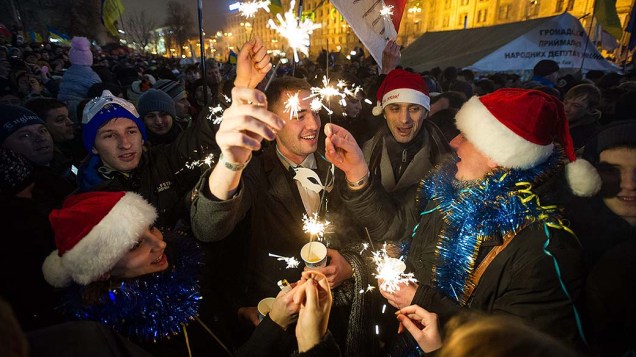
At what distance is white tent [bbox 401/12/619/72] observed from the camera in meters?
12.0

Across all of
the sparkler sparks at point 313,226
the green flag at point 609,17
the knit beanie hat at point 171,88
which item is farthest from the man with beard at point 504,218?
the green flag at point 609,17

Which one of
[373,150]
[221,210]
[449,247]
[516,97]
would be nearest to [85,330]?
[221,210]

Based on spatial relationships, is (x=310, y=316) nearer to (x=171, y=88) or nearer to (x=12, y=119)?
(x=12, y=119)

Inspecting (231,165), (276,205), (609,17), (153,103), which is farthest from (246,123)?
(609,17)

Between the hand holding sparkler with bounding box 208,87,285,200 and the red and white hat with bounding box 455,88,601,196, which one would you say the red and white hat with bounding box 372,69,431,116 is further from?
the hand holding sparkler with bounding box 208,87,285,200

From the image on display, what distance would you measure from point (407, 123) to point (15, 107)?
469cm

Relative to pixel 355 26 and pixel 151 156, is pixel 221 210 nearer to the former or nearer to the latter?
pixel 151 156

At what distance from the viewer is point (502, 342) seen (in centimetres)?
97

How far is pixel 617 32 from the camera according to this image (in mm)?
7996

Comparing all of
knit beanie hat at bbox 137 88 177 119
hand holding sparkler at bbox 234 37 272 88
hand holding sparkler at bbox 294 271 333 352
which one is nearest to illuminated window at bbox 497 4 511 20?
knit beanie hat at bbox 137 88 177 119

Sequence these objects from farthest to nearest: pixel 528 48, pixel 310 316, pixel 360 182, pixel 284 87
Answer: pixel 528 48
pixel 284 87
pixel 360 182
pixel 310 316

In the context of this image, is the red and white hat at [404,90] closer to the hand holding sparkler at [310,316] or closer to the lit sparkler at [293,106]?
the lit sparkler at [293,106]

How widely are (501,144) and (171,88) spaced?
6.14 m

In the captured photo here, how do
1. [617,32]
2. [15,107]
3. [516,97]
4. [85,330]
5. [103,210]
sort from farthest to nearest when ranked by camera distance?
[617,32]
[15,107]
[516,97]
[103,210]
[85,330]
